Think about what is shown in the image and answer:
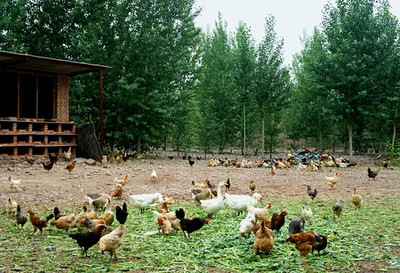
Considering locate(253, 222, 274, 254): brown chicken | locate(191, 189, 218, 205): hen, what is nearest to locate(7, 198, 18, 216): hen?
locate(191, 189, 218, 205): hen

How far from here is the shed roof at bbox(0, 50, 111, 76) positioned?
13867mm

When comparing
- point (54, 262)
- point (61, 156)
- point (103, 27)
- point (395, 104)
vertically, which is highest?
point (103, 27)

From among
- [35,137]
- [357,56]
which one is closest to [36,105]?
[35,137]

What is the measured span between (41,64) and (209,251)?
13683 millimetres

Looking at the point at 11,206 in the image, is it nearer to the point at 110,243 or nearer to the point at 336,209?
the point at 110,243

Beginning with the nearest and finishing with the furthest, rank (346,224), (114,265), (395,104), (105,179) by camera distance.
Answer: (114,265)
(346,224)
(105,179)
(395,104)

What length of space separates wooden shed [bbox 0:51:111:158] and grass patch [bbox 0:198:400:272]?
9475 millimetres

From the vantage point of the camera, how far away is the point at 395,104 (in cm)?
2203

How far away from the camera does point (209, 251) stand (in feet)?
16.9

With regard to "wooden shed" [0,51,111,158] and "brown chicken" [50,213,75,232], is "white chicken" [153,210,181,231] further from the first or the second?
"wooden shed" [0,51,111,158]

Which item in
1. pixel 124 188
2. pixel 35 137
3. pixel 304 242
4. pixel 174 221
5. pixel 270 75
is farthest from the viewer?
pixel 270 75

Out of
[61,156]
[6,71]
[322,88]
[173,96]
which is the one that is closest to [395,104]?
[322,88]

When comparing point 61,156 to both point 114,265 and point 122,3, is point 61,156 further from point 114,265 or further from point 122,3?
point 114,265

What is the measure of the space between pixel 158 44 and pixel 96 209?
14614 mm
